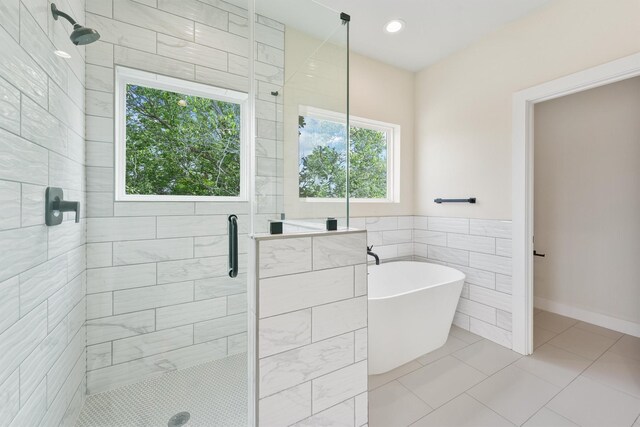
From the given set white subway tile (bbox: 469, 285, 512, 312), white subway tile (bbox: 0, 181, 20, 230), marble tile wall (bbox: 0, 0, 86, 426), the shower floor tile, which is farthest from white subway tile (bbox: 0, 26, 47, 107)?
white subway tile (bbox: 469, 285, 512, 312)

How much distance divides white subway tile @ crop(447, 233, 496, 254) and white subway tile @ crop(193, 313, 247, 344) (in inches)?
85.5

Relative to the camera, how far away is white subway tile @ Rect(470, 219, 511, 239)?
7.61ft

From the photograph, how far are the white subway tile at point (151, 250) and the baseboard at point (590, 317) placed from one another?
A: 392 centimetres

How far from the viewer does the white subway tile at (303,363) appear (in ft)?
3.28

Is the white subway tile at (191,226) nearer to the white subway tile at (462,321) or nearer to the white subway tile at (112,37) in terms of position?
the white subway tile at (112,37)

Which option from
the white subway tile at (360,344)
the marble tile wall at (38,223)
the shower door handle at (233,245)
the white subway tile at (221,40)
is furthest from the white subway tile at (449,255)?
the marble tile wall at (38,223)

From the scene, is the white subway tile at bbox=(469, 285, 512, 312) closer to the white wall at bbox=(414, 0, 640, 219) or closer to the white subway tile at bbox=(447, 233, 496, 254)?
the white subway tile at bbox=(447, 233, 496, 254)

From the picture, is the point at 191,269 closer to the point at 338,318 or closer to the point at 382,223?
the point at 338,318

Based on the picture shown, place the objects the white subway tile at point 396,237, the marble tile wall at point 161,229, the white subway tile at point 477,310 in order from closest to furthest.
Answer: the marble tile wall at point 161,229
the white subway tile at point 477,310
the white subway tile at point 396,237

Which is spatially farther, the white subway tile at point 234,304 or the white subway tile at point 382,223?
the white subway tile at point 382,223

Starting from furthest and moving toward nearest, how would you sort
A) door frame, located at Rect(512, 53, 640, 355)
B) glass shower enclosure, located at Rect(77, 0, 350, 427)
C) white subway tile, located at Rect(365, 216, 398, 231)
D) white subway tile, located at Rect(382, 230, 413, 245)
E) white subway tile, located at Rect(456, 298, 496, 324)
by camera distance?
1. white subway tile, located at Rect(382, 230, 413, 245)
2. white subway tile, located at Rect(365, 216, 398, 231)
3. white subway tile, located at Rect(456, 298, 496, 324)
4. door frame, located at Rect(512, 53, 640, 355)
5. glass shower enclosure, located at Rect(77, 0, 350, 427)

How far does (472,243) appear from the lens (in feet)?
8.52

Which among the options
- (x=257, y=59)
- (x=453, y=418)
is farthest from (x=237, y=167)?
(x=453, y=418)

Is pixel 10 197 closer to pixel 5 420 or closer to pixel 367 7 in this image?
pixel 5 420
